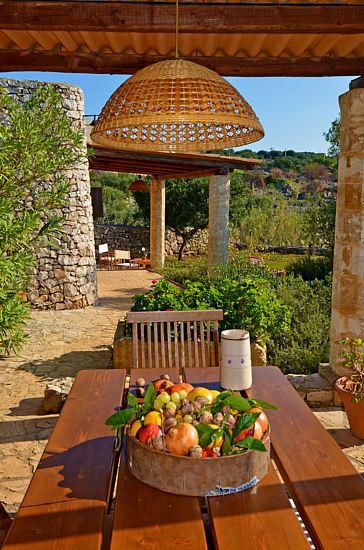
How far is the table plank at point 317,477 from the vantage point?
139 cm

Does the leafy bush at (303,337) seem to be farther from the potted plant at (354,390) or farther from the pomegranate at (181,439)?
the pomegranate at (181,439)

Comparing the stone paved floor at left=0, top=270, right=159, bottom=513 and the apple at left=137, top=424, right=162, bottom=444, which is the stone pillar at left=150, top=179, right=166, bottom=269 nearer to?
the stone paved floor at left=0, top=270, right=159, bottom=513

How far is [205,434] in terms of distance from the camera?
4.97ft

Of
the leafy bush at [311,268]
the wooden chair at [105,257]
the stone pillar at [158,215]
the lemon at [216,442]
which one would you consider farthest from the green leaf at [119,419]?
the wooden chair at [105,257]

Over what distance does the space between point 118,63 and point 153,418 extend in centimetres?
240

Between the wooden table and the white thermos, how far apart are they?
303mm

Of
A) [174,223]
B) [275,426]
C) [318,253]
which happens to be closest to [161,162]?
[174,223]

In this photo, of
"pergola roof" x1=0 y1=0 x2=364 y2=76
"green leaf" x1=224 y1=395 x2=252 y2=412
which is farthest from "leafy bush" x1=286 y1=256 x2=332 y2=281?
"green leaf" x1=224 y1=395 x2=252 y2=412

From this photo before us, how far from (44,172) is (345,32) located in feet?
9.66

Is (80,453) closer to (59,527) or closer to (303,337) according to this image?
(59,527)

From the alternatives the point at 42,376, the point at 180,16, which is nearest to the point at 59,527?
the point at 180,16

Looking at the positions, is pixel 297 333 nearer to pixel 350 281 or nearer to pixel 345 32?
pixel 350 281

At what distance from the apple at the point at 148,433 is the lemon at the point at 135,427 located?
4cm

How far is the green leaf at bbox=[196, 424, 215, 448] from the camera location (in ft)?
4.94
